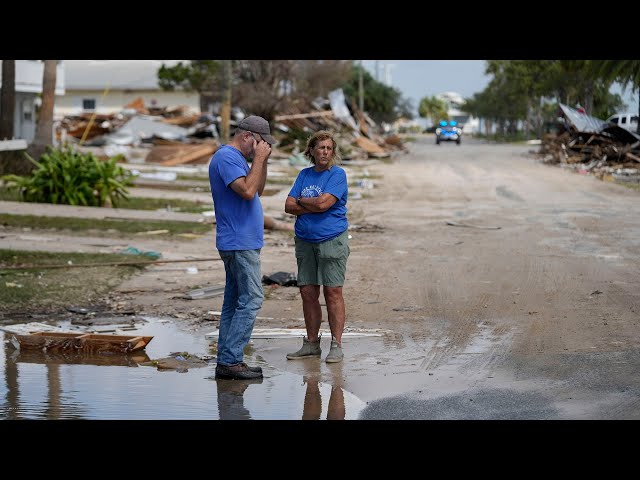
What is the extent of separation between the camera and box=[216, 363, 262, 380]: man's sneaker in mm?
8000

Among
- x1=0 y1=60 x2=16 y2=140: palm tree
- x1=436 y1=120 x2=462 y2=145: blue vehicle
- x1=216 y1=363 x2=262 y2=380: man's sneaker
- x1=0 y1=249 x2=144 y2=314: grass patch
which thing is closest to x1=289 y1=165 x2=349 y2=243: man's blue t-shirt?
x1=216 y1=363 x2=262 y2=380: man's sneaker

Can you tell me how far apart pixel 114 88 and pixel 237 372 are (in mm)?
64910

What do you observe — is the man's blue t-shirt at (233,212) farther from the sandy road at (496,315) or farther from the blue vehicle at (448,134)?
the blue vehicle at (448,134)

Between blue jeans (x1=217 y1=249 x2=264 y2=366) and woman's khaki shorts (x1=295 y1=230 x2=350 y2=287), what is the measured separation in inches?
28.5

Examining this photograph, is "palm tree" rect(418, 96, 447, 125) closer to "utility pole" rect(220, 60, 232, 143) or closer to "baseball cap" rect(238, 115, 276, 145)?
"utility pole" rect(220, 60, 232, 143)

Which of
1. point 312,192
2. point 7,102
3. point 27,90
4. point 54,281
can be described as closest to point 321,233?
point 312,192

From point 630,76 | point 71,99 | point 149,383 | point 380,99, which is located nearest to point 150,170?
point 630,76

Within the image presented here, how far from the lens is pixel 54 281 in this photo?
1216 cm

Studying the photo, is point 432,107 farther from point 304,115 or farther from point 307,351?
point 307,351

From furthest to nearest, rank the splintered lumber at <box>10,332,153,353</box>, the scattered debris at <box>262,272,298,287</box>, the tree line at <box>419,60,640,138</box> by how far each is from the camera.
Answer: the tree line at <box>419,60,640,138</box> < the scattered debris at <box>262,272,298,287</box> < the splintered lumber at <box>10,332,153,353</box>

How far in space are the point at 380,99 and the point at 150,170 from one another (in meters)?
74.1
